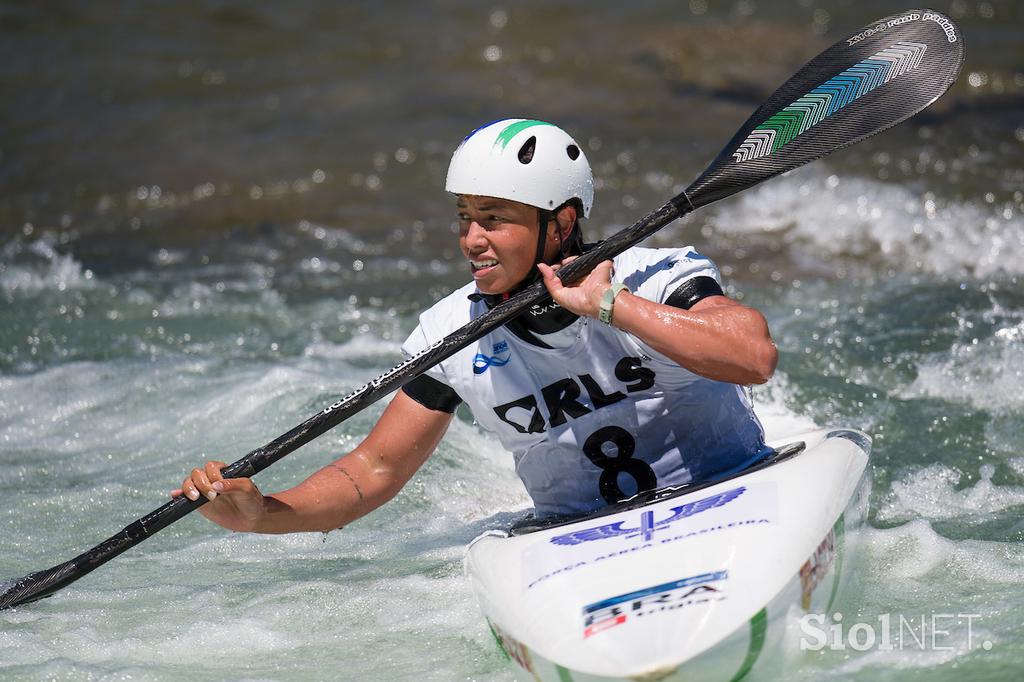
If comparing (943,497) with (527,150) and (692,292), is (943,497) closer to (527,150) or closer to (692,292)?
(692,292)

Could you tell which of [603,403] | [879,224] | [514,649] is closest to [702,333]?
[603,403]

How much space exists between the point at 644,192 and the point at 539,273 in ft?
18.1

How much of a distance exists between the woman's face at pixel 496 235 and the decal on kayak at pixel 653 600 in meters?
0.94

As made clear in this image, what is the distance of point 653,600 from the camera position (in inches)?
112

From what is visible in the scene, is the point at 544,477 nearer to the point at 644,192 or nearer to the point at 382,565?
the point at 382,565

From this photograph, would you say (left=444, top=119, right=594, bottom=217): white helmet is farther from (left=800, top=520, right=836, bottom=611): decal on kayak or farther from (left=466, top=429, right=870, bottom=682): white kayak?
(left=800, top=520, right=836, bottom=611): decal on kayak

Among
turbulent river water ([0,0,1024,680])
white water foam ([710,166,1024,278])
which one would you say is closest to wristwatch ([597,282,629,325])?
turbulent river water ([0,0,1024,680])

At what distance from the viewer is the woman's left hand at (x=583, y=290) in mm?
3111

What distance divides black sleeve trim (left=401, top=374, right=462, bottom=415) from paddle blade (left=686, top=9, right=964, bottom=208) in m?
0.91

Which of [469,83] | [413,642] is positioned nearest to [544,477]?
[413,642]

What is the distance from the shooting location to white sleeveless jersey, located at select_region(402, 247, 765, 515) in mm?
3371

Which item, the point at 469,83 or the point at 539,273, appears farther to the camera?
the point at 469,83

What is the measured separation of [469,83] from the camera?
421 inches

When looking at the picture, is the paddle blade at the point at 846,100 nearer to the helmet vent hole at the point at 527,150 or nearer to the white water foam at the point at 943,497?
the helmet vent hole at the point at 527,150
